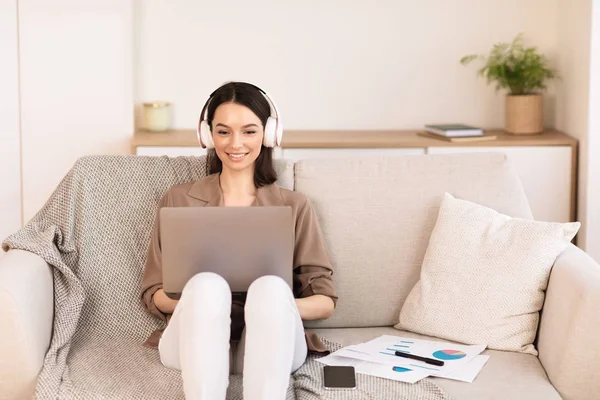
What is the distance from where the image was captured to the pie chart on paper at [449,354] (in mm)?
2481

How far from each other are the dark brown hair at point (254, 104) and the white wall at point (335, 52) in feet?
5.35

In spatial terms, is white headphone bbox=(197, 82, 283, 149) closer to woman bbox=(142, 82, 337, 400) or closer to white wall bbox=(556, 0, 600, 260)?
woman bbox=(142, 82, 337, 400)

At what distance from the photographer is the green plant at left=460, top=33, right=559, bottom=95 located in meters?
4.15

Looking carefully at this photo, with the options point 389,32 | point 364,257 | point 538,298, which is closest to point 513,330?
point 538,298

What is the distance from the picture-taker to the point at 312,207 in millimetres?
2734

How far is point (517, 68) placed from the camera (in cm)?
416

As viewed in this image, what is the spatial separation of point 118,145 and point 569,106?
1924 millimetres

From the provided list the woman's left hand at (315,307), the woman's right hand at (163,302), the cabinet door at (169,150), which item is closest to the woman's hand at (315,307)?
the woman's left hand at (315,307)

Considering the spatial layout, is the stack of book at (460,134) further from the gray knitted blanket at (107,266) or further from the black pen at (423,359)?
the black pen at (423,359)

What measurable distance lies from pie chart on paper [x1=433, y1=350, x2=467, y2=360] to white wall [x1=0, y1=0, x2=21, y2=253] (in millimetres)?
2179

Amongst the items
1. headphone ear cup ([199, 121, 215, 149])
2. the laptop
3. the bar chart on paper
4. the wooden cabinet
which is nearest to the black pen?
the bar chart on paper

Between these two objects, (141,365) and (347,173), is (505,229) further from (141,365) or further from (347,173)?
(141,365)

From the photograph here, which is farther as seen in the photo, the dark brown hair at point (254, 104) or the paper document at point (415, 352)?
the dark brown hair at point (254, 104)

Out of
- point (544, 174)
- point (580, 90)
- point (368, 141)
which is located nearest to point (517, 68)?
point (580, 90)
